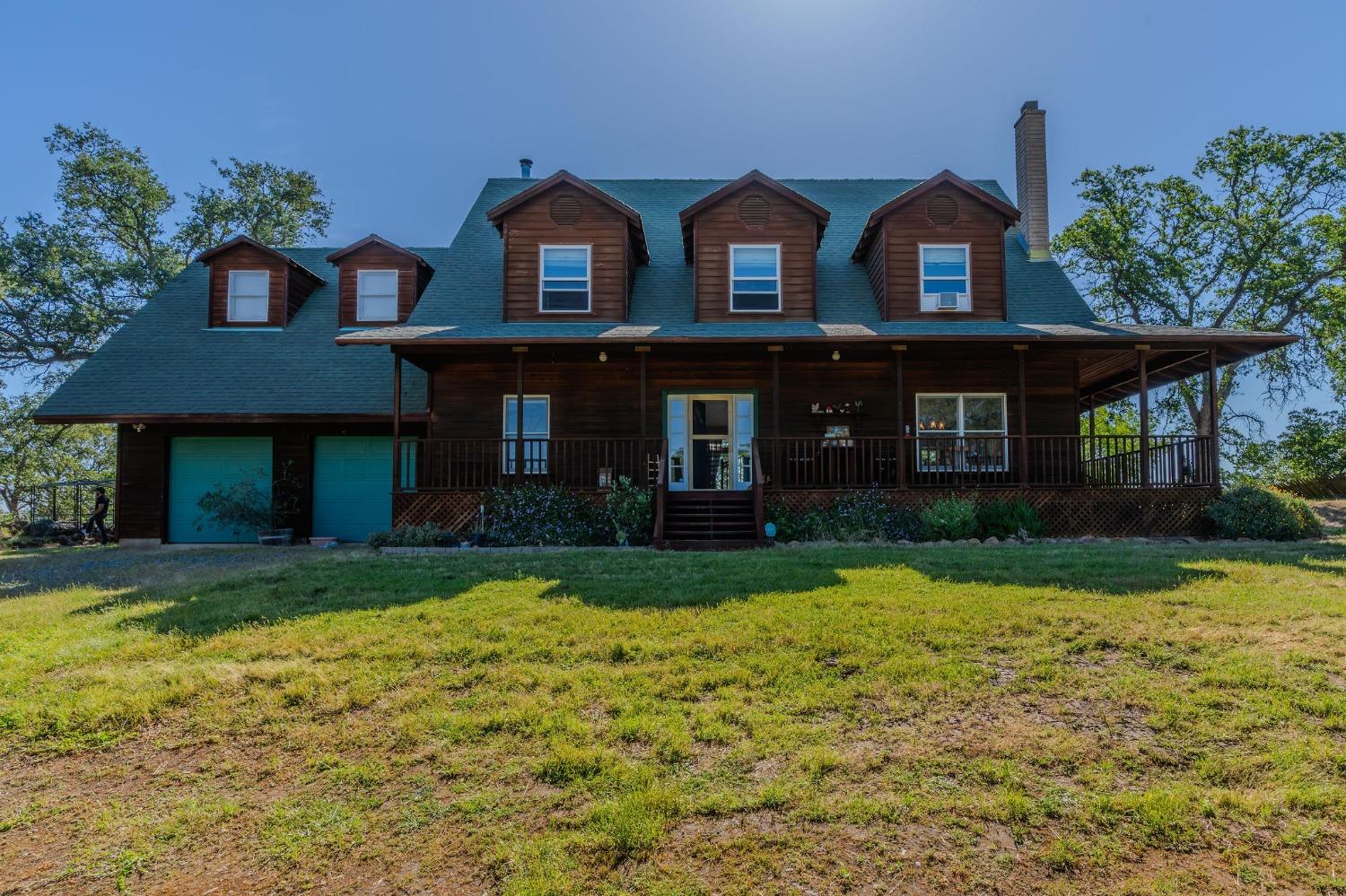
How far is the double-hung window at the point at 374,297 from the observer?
1622cm

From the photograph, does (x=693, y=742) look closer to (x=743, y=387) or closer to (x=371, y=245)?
(x=743, y=387)

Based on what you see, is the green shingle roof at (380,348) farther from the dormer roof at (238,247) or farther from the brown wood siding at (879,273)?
the dormer roof at (238,247)

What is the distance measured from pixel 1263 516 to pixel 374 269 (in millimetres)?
17446

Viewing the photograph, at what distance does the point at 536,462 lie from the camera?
1403 centimetres

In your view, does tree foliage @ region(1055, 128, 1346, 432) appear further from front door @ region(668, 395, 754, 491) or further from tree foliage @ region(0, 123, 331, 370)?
tree foliage @ region(0, 123, 331, 370)

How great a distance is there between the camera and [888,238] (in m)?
14.5

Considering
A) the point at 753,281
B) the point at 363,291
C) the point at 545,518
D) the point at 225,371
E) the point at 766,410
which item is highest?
the point at 363,291

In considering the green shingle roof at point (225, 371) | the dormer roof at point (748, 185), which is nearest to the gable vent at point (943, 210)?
the dormer roof at point (748, 185)

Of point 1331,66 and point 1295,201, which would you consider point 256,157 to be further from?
point 1295,201

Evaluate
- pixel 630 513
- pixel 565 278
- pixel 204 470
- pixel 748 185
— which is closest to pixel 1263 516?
pixel 630 513

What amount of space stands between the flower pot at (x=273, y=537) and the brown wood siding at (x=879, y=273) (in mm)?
12682

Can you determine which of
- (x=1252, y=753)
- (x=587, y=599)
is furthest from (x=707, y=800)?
(x=587, y=599)

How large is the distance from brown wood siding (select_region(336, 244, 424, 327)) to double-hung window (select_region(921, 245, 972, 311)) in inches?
431

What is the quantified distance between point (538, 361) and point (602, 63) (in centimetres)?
604
